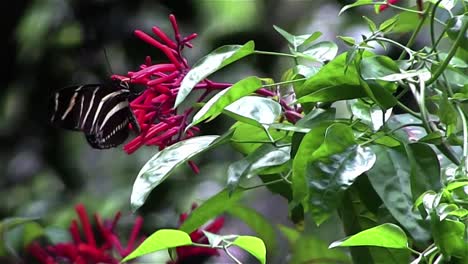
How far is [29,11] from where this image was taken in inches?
59.1

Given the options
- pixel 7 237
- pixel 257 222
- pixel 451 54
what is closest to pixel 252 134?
pixel 451 54

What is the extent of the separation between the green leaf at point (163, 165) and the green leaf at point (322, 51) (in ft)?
0.34

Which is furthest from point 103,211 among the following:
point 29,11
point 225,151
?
point 29,11

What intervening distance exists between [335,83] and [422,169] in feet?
0.25

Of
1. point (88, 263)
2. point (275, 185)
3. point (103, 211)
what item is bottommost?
point (103, 211)

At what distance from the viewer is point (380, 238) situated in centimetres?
Answer: 46

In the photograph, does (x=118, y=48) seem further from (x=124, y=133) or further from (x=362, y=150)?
(x=362, y=150)

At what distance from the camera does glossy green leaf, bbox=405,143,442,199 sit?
49 cm

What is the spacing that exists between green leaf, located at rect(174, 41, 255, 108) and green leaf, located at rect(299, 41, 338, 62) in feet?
0.25

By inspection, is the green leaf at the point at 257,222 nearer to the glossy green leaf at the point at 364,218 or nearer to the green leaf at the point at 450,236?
the glossy green leaf at the point at 364,218

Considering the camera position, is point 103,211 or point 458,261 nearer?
point 458,261

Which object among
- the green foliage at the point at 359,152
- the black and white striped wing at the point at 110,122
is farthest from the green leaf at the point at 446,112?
the black and white striped wing at the point at 110,122

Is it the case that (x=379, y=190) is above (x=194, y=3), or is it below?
above

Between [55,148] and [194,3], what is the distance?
0.35 m
